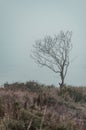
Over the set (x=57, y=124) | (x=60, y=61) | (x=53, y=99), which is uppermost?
(x=60, y=61)

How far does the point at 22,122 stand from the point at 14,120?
19 cm

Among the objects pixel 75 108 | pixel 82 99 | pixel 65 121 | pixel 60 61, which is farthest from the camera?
pixel 60 61

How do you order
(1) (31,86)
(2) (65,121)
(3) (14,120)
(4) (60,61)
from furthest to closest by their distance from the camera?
1. (4) (60,61)
2. (1) (31,86)
3. (2) (65,121)
4. (3) (14,120)

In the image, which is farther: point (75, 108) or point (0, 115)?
point (75, 108)

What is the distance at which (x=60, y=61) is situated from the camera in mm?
36156

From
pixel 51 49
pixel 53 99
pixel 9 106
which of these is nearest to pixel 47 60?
pixel 51 49

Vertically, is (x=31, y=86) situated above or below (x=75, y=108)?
Result: above

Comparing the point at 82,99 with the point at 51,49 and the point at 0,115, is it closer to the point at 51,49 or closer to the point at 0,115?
the point at 51,49

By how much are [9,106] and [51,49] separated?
27203 millimetres

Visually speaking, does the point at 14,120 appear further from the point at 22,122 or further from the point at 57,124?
the point at 57,124

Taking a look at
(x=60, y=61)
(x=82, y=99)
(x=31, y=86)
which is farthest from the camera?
Answer: (x=60, y=61)

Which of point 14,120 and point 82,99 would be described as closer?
point 14,120

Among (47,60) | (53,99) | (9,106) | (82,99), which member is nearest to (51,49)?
(47,60)

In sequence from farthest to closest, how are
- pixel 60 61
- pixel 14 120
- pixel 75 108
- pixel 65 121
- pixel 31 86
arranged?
pixel 60 61
pixel 31 86
pixel 75 108
pixel 65 121
pixel 14 120
